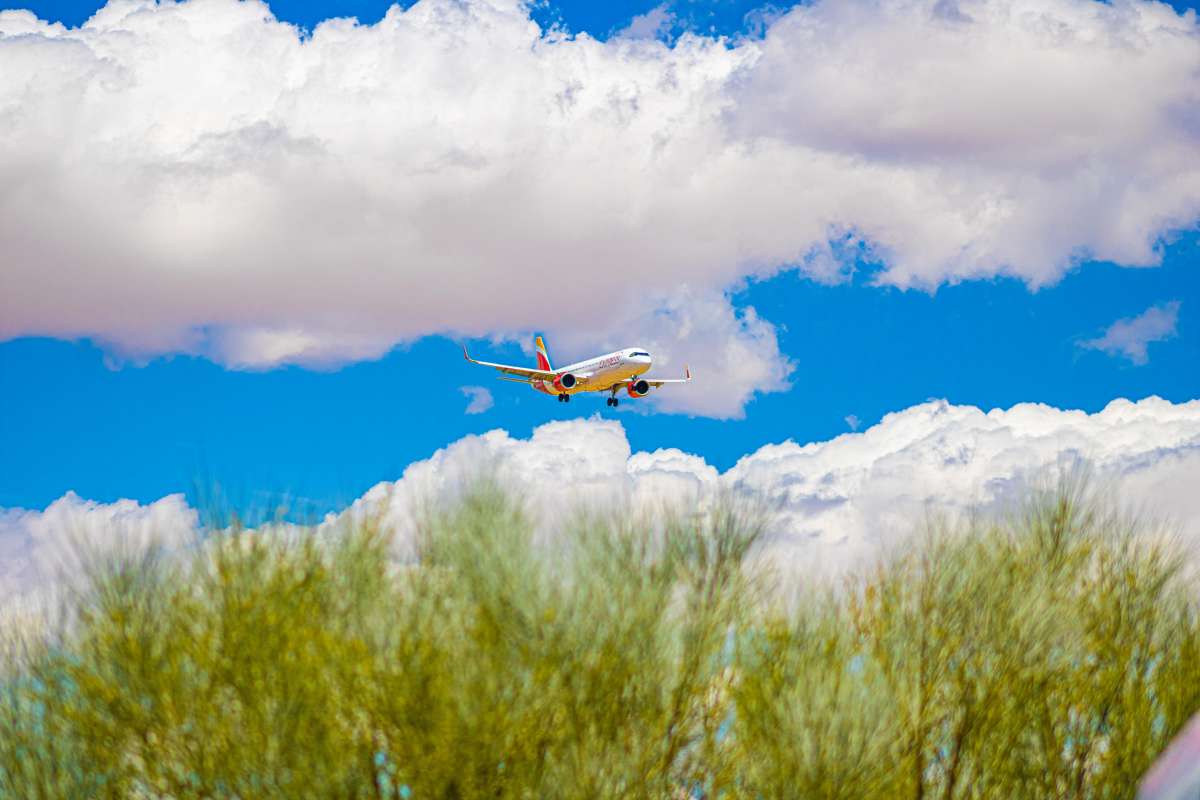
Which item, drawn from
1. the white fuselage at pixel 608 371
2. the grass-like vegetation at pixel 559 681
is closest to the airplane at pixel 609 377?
the white fuselage at pixel 608 371

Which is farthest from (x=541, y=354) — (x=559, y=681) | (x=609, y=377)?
(x=559, y=681)

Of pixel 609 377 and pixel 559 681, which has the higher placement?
pixel 609 377

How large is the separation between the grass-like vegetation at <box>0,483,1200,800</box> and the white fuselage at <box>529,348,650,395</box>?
141 feet

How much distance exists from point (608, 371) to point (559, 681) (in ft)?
153

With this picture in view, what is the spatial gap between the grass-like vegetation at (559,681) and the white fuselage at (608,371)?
4286cm

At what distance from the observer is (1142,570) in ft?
58.0

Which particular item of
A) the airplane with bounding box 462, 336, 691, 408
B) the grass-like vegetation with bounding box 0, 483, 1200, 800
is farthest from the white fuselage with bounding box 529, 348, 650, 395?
the grass-like vegetation with bounding box 0, 483, 1200, 800

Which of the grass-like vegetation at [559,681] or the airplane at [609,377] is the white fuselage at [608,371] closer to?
the airplane at [609,377]

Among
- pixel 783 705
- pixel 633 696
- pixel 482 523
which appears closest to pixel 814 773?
pixel 783 705

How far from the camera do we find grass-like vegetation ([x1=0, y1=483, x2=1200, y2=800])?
41.8 ft

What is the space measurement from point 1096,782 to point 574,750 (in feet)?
26.7

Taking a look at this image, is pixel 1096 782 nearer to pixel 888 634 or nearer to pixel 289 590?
pixel 888 634

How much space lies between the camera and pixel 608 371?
2356 inches

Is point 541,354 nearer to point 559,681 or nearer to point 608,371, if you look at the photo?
point 608,371
